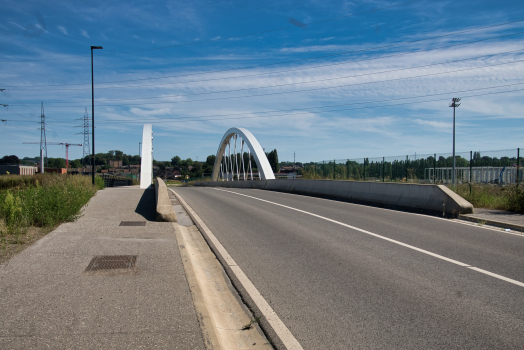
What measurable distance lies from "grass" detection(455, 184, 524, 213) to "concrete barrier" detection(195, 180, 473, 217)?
2037mm

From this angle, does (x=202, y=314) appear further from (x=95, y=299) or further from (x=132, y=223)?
(x=132, y=223)

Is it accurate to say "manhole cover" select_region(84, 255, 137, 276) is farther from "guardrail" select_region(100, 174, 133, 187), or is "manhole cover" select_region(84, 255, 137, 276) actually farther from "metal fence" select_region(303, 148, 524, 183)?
"guardrail" select_region(100, 174, 133, 187)

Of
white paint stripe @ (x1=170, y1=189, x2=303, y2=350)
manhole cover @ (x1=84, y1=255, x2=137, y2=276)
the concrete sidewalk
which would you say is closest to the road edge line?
the concrete sidewalk

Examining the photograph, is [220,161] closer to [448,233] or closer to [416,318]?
[448,233]

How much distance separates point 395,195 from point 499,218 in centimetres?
458

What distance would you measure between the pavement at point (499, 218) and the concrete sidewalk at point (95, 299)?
8652 millimetres

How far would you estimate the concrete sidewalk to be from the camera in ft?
11.8

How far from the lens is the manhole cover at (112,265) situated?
573 centimetres

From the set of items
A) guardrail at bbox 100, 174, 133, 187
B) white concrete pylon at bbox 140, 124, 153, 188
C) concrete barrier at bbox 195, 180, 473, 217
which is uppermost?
white concrete pylon at bbox 140, 124, 153, 188

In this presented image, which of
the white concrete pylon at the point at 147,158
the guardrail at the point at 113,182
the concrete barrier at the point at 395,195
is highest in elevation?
the white concrete pylon at the point at 147,158

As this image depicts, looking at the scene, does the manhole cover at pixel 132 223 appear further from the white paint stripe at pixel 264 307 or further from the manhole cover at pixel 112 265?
the manhole cover at pixel 112 265

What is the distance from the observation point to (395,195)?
15922 mm

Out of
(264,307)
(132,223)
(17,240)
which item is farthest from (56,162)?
(264,307)

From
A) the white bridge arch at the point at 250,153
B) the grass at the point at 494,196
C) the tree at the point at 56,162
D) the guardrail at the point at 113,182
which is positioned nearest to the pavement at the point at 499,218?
the grass at the point at 494,196
